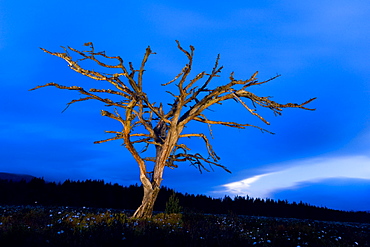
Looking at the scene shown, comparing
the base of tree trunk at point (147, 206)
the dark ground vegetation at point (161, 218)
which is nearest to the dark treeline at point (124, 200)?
the dark ground vegetation at point (161, 218)

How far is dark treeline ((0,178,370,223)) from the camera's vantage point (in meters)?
20.8

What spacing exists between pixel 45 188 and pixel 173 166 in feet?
38.6

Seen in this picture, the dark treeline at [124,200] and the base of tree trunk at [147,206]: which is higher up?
the dark treeline at [124,200]

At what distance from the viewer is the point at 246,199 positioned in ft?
83.2

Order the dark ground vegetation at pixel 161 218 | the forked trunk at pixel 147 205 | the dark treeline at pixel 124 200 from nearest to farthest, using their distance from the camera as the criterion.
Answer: the dark ground vegetation at pixel 161 218 → the forked trunk at pixel 147 205 → the dark treeline at pixel 124 200

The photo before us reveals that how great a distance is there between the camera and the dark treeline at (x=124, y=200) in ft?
68.2

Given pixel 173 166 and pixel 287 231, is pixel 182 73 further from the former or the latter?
pixel 287 231

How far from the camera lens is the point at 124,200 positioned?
72.7 feet

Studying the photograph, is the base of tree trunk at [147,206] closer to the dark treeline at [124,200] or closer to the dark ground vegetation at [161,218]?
the dark ground vegetation at [161,218]

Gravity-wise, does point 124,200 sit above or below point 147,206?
above

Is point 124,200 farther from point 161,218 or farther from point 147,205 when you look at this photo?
point 161,218

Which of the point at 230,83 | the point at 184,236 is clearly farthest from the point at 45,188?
the point at 184,236

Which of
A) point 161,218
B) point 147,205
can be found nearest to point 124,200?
point 147,205

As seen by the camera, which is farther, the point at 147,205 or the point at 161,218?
the point at 147,205
